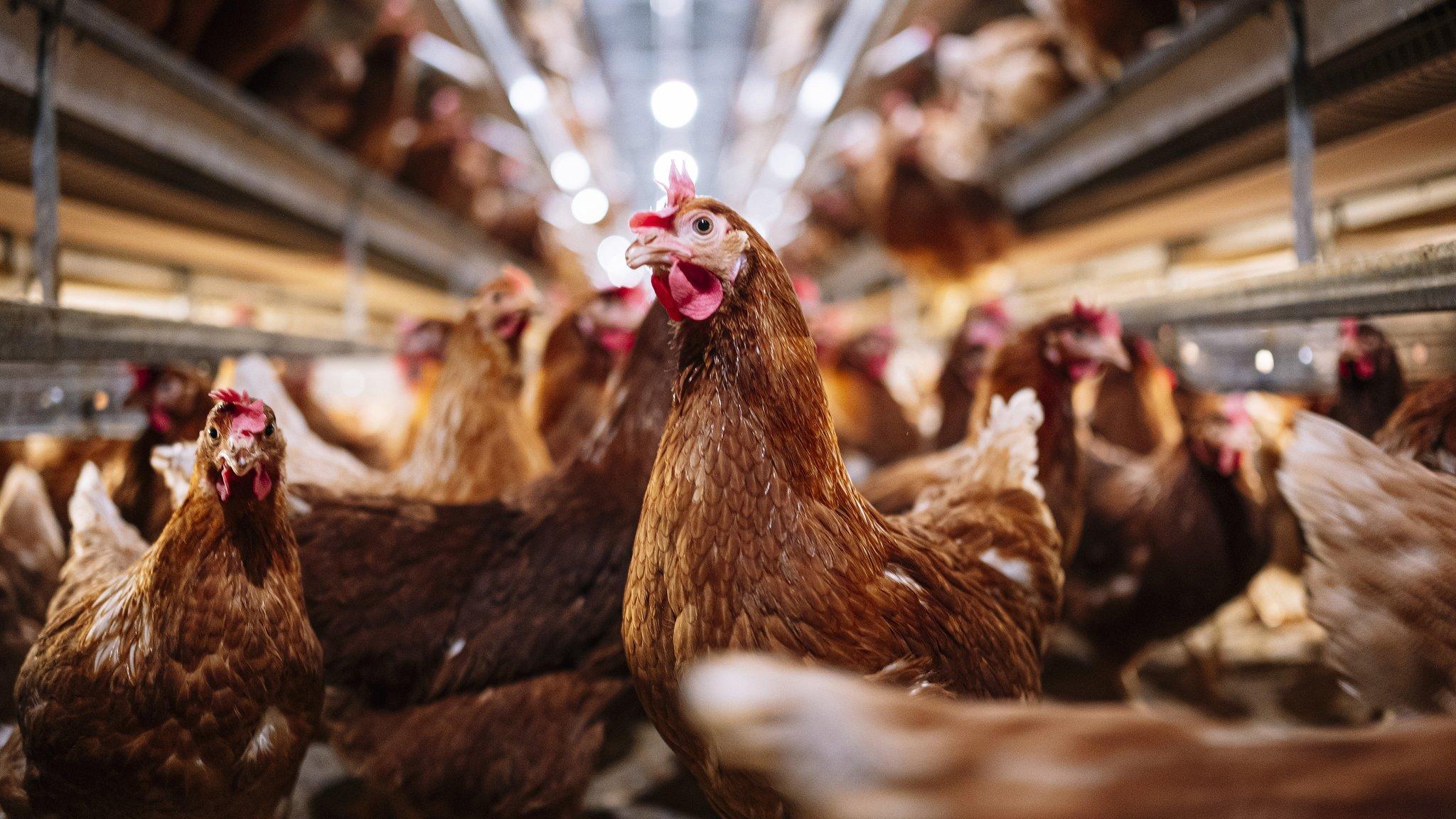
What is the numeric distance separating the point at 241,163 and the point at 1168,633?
142 inches

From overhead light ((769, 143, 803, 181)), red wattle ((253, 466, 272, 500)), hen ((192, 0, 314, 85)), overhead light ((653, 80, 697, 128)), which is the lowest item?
red wattle ((253, 466, 272, 500))

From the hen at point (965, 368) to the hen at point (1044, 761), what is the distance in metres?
2.64

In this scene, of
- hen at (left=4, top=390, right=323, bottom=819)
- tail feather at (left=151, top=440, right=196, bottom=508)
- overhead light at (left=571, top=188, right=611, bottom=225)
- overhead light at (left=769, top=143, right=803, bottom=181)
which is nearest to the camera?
hen at (left=4, top=390, right=323, bottom=819)

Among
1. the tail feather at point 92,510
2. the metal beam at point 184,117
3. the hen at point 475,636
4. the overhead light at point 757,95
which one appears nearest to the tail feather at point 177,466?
the tail feather at point 92,510

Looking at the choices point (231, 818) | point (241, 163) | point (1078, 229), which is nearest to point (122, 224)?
point (241, 163)

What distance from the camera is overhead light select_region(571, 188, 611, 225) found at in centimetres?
732

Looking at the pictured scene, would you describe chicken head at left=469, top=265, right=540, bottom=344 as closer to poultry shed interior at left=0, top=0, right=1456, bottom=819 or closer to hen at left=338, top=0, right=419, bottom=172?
poultry shed interior at left=0, top=0, right=1456, bottom=819

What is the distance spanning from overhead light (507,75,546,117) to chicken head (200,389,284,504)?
3334 millimetres

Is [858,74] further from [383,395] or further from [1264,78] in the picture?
[383,395]

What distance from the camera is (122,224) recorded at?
9.74ft

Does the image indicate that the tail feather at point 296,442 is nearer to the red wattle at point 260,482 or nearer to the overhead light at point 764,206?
the red wattle at point 260,482

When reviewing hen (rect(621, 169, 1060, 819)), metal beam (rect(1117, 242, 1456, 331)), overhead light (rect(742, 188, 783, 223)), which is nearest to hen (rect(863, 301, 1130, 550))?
metal beam (rect(1117, 242, 1456, 331))

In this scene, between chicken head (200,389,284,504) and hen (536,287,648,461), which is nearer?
chicken head (200,389,284,504)

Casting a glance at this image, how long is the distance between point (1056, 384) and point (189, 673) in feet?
7.12
